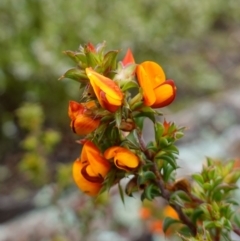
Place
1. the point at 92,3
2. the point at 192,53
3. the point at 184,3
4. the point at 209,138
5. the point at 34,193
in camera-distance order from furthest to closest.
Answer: the point at 192,53 → the point at 184,3 → the point at 92,3 → the point at 209,138 → the point at 34,193

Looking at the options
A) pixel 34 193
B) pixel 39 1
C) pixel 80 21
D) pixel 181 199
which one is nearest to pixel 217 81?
pixel 80 21

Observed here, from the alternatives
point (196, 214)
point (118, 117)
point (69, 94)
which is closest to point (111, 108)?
point (118, 117)

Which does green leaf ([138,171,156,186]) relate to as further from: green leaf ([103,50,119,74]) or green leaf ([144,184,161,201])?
green leaf ([103,50,119,74])

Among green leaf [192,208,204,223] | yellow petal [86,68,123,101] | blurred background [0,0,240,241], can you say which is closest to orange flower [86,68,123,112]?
yellow petal [86,68,123,101]

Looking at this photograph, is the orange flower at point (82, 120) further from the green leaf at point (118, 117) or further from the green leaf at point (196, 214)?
the green leaf at point (196, 214)

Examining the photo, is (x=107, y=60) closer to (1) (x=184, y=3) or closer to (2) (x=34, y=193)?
(2) (x=34, y=193)

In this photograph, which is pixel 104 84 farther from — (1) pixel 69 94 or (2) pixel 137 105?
(1) pixel 69 94
